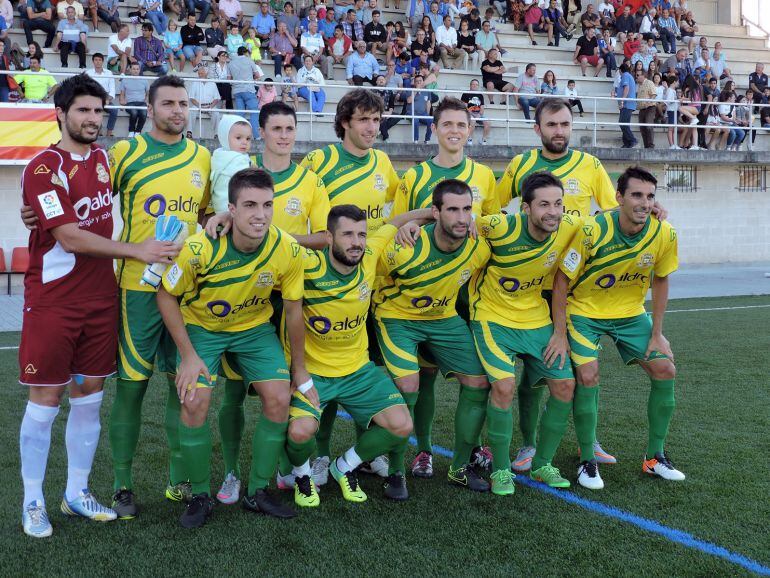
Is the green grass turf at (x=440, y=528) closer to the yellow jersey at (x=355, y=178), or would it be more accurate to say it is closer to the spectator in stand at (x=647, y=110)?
the yellow jersey at (x=355, y=178)

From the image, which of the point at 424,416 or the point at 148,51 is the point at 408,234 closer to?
the point at 424,416

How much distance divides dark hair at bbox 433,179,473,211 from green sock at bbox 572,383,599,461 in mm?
1463

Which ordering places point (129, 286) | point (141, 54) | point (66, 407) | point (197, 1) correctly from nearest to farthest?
point (129, 286) < point (66, 407) < point (141, 54) < point (197, 1)

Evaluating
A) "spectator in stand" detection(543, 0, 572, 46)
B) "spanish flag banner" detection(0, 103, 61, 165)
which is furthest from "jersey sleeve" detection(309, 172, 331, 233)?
"spectator in stand" detection(543, 0, 572, 46)

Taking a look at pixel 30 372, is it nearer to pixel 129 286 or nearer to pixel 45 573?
pixel 129 286

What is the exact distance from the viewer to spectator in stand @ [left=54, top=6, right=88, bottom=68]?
1658 centimetres

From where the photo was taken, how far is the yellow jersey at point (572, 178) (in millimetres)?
5832

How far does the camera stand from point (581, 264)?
542 cm

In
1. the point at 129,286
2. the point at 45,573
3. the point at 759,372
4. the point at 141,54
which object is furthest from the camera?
the point at 141,54

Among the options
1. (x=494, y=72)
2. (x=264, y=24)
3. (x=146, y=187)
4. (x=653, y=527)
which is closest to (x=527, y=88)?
(x=494, y=72)

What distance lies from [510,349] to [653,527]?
4.41 feet

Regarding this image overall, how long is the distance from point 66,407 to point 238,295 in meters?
3.47

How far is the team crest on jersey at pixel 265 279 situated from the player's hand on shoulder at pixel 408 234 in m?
0.85

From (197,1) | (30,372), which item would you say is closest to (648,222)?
(30,372)
